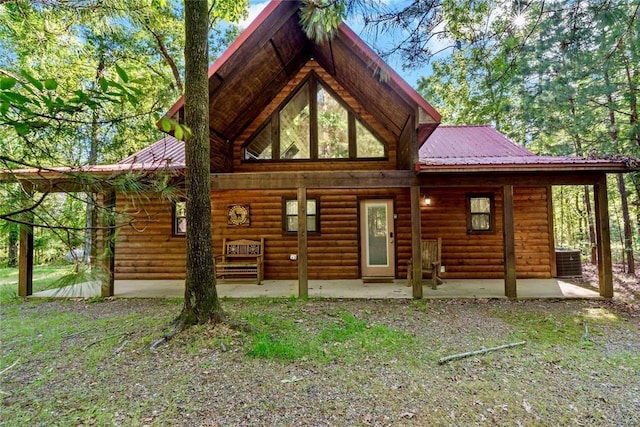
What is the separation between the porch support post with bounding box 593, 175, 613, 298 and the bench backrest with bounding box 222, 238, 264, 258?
650 centimetres

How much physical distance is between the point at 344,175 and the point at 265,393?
361 centimetres

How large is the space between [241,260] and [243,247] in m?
0.31

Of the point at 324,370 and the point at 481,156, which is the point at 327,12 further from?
the point at 481,156

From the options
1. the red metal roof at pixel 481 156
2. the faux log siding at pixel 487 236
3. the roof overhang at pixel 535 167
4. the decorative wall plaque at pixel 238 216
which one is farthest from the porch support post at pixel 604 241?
the decorative wall plaque at pixel 238 216

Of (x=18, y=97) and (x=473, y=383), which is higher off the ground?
(x=18, y=97)

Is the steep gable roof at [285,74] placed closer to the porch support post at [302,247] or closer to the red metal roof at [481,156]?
the red metal roof at [481,156]

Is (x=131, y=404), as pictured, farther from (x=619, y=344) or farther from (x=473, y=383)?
(x=619, y=344)

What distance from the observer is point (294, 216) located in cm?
→ 710

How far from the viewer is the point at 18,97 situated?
88 cm

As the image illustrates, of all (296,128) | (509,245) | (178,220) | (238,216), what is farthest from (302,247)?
(178,220)

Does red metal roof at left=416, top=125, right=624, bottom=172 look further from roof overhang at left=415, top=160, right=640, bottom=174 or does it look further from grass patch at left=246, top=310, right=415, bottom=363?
grass patch at left=246, top=310, right=415, bottom=363

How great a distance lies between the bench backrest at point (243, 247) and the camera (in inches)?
275

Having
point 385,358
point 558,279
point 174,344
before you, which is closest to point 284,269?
point 174,344

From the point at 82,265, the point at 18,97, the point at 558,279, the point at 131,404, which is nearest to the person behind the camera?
the point at 18,97
